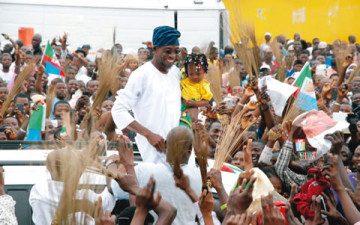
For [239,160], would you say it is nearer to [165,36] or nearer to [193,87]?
[193,87]

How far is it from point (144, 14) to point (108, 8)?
0.86 m

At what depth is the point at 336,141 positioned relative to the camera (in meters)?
5.11

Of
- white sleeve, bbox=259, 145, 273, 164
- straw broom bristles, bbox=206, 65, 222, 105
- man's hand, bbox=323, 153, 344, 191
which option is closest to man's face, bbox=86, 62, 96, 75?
straw broom bristles, bbox=206, 65, 222, 105

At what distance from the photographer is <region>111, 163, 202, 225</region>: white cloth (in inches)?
185

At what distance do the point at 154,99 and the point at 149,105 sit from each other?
0.06 m

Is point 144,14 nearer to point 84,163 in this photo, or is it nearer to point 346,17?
point 346,17

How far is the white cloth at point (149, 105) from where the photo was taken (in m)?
5.45

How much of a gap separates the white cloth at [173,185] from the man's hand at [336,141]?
3.26ft

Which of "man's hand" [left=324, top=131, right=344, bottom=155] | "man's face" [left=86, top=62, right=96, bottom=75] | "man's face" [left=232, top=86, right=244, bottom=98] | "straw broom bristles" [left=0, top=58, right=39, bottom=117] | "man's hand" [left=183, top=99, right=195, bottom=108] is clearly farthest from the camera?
"man's face" [left=86, top=62, right=96, bottom=75]

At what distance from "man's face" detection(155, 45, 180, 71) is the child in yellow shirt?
128 cm

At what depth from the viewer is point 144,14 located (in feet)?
56.5

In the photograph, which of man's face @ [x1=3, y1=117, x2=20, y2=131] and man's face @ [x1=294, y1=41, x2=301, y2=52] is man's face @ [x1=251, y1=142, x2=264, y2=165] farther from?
man's face @ [x1=294, y1=41, x2=301, y2=52]

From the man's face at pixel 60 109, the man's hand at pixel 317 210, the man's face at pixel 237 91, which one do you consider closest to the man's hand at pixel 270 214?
the man's hand at pixel 317 210

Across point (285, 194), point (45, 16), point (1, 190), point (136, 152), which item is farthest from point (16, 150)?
point (45, 16)
